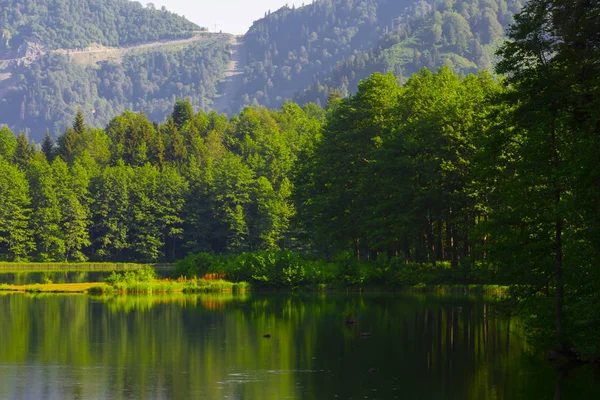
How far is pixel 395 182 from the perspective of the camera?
72.4 m

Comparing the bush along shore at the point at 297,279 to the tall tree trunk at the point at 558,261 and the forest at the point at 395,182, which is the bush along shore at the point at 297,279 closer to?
the forest at the point at 395,182

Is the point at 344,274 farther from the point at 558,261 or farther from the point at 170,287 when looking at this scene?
the point at 558,261

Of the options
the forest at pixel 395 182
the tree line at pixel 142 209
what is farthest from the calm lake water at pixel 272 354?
the tree line at pixel 142 209

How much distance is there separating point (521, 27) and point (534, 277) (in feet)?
31.7

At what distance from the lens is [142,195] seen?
135000 mm

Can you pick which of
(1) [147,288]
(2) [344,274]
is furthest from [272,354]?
(2) [344,274]

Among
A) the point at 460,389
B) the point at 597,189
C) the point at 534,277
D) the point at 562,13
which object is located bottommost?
the point at 460,389

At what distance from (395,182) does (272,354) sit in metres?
37.0

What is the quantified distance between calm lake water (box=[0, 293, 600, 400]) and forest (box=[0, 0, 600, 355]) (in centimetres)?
269

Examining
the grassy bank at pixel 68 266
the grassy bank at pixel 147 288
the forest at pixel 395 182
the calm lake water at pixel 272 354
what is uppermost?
A: the forest at pixel 395 182

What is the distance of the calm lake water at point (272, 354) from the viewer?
97.7 ft

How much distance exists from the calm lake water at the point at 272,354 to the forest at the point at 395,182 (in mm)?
2692

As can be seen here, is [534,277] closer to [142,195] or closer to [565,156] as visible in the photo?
[565,156]

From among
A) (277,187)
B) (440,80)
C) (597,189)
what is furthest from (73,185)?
(597,189)
